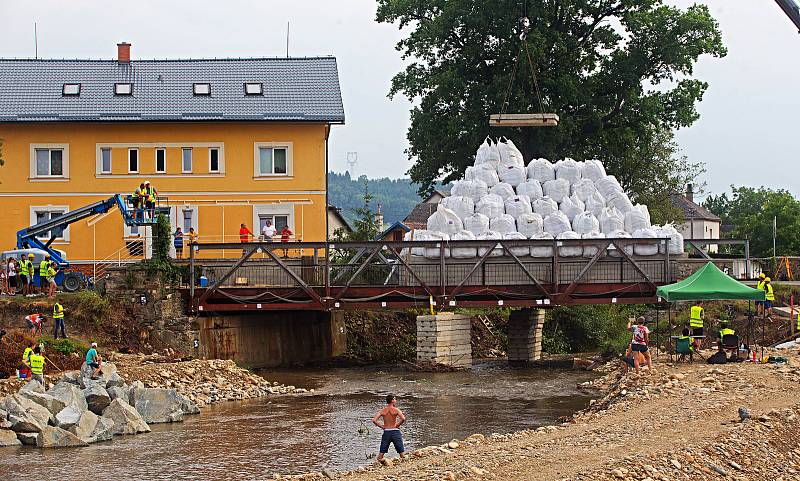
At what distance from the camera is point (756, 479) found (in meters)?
19.1

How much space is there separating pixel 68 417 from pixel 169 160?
85.3ft

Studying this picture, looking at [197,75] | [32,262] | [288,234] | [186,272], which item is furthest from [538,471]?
[197,75]

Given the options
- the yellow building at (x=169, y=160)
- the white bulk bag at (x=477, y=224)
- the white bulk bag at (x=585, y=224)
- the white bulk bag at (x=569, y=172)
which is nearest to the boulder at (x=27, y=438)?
the white bulk bag at (x=477, y=224)

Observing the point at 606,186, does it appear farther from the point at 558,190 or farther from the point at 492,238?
the point at 492,238

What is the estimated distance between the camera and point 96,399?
25500 mm

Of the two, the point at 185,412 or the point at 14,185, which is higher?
the point at 14,185

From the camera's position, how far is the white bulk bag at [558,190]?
4259cm

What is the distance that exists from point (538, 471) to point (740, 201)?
124m

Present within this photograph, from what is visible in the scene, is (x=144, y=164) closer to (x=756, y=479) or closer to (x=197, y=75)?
(x=197, y=75)

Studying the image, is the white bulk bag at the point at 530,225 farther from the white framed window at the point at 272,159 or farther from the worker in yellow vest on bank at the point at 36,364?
the worker in yellow vest on bank at the point at 36,364

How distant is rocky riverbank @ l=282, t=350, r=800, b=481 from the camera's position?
694 inches

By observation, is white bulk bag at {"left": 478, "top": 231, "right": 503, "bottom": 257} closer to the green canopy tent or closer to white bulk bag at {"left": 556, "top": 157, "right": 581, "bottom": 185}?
white bulk bag at {"left": 556, "top": 157, "right": 581, "bottom": 185}

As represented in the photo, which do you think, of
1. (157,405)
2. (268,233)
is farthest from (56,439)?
(268,233)

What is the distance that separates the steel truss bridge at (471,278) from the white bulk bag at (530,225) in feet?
5.39
